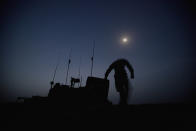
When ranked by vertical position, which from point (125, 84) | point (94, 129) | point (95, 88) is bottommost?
point (94, 129)

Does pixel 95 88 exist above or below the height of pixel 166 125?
above

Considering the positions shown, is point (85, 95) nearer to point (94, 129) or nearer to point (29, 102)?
point (94, 129)

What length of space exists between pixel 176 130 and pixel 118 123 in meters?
1.66

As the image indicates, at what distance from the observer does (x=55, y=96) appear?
245 inches

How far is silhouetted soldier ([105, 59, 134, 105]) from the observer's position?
5910mm

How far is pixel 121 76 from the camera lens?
248 inches

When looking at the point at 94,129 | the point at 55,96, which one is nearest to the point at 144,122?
the point at 94,129

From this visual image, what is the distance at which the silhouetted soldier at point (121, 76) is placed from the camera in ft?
19.4

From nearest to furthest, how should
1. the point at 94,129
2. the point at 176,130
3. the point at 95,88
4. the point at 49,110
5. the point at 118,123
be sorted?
the point at 176,130 → the point at 94,129 → the point at 118,123 → the point at 49,110 → the point at 95,88

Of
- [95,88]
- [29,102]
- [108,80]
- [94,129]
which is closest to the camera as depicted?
[94,129]

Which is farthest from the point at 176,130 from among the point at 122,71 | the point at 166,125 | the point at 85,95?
the point at 85,95

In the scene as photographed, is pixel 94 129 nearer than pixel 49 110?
Yes

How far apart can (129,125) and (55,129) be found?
95.1 inches

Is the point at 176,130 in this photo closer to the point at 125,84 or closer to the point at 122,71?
the point at 125,84
